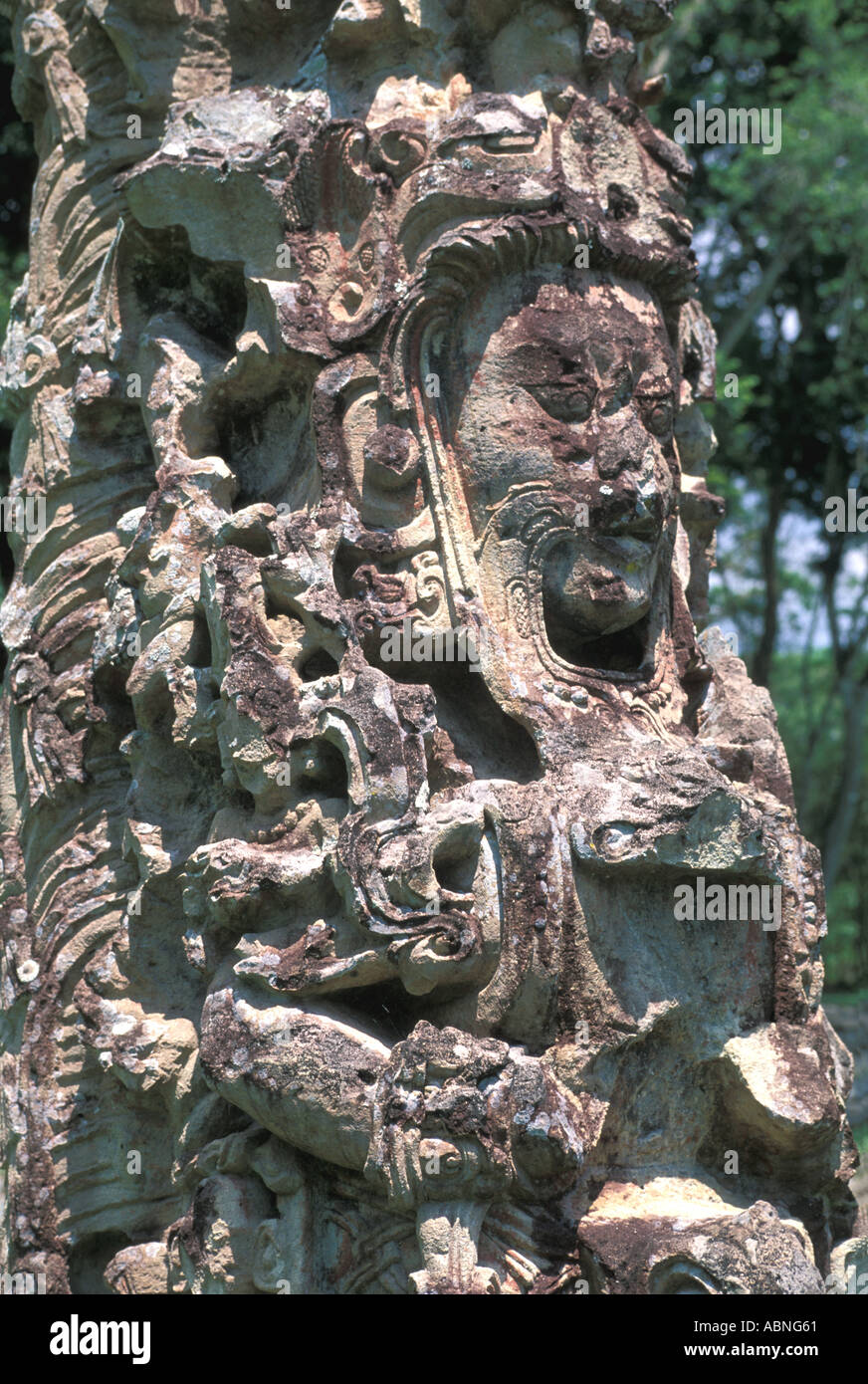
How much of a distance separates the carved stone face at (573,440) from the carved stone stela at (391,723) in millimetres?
12

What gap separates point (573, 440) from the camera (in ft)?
14.1

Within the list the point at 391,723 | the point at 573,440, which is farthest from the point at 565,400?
the point at 391,723

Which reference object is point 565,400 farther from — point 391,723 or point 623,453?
point 391,723

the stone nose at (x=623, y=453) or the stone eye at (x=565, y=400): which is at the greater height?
the stone eye at (x=565, y=400)

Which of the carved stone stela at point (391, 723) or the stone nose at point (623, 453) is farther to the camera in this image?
the stone nose at point (623, 453)

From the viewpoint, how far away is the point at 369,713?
397 cm

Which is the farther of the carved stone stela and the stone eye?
the stone eye

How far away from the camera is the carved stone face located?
4273 millimetres

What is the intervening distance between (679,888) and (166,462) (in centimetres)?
199

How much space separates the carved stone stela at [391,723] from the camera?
12.5 feet

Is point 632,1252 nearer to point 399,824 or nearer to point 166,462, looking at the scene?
point 399,824

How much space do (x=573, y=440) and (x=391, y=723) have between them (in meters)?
0.96

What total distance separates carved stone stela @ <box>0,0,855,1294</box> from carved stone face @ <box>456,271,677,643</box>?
1cm

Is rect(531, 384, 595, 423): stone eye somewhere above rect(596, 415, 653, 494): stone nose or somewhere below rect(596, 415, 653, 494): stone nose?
above
